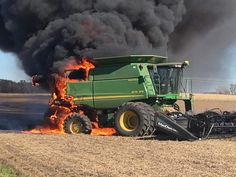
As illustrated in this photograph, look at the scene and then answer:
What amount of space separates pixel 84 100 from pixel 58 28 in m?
3.76

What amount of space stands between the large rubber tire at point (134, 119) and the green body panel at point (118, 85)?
668mm

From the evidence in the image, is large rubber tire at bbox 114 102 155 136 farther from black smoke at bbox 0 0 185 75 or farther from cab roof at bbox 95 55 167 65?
black smoke at bbox 0 0 185 75

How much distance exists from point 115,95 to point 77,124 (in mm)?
1524

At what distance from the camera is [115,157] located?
1020 cm

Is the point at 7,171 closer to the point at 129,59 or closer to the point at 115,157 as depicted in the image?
the point at 115,157

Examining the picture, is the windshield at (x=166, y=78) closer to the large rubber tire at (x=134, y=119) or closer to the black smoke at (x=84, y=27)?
the large rubber tire at (x=134, y=119)

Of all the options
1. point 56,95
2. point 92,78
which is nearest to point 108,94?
point 92,78

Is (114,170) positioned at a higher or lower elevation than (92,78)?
lower

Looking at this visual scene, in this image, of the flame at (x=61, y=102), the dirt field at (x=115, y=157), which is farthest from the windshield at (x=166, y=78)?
the dirt field at (x=115, y=157)

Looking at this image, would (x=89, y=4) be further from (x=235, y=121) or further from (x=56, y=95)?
(x=235, y=121)

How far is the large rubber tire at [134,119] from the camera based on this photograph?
1489cm

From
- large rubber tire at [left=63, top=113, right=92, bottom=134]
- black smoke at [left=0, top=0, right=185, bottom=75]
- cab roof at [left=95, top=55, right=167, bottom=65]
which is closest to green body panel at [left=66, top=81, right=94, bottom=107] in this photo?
large rubber tire at [left=63, top=113, right=92, bottom=134]

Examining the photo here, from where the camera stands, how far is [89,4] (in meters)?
19.9

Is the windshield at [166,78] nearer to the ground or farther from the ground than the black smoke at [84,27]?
nearer to the ground
